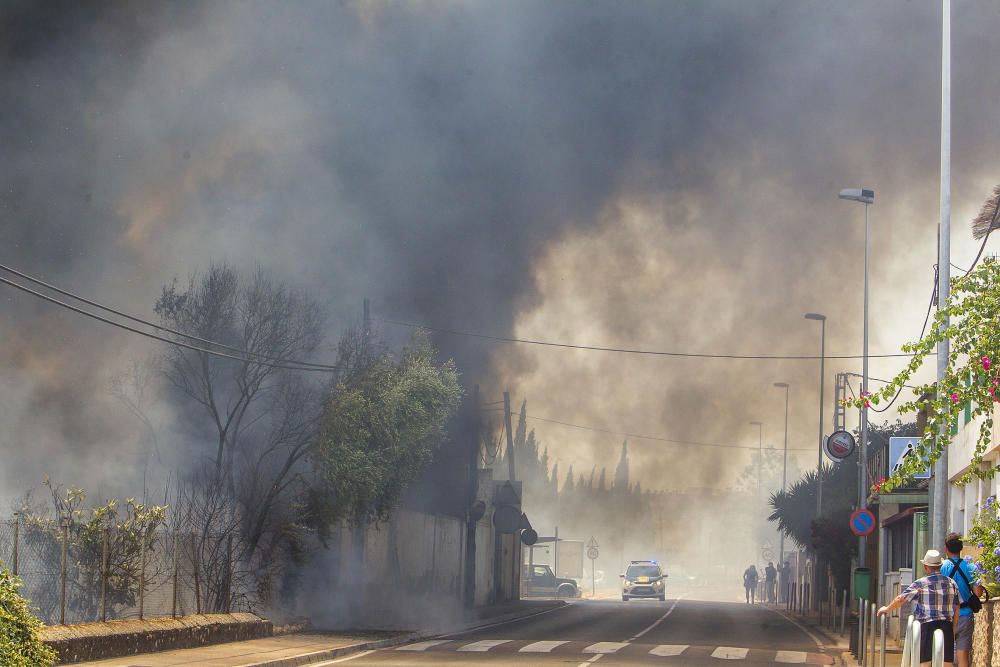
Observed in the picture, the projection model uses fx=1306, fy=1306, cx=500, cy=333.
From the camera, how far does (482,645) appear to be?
2408cm

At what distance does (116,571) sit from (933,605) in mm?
12752

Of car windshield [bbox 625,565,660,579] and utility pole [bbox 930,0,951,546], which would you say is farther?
car windshield [bbox 625,565,660,579]

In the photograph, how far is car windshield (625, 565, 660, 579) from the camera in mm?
62219

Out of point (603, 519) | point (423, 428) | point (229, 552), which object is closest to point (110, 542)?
point (229, 552)

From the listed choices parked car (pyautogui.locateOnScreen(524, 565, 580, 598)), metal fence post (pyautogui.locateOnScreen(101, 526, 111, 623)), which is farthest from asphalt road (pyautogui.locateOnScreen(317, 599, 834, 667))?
parked car (pyautogui.locateOnScreen(524, 565, 580, 598))

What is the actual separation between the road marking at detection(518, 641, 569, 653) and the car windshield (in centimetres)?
3768

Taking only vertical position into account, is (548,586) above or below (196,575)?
below

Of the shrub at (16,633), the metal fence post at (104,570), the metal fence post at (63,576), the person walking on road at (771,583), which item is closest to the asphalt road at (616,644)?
the metal fence post at (104,570)

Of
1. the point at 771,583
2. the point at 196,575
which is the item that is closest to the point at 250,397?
the point at 196,575

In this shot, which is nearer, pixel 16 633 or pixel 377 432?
pixel 16 633

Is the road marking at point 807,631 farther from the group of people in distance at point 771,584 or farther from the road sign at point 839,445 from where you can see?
the group of people in distance at point 771,584

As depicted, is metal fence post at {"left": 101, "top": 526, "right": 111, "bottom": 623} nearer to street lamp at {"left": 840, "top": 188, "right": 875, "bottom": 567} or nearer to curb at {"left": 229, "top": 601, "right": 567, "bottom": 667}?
curb at {"left": 229, "top": 601, "right": 567, "bottom": 667}

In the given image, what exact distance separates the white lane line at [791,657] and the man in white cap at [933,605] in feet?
31.7

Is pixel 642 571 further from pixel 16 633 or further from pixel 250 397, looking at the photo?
pixel 16 633
